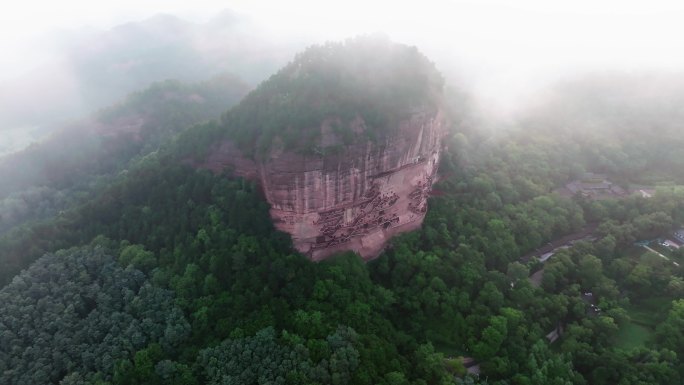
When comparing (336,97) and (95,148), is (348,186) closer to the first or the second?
(336,97)

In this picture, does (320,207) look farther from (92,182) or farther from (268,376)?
(92,182)

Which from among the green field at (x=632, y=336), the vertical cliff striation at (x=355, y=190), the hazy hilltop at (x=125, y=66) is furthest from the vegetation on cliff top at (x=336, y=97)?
the hazy hilltop at (x=125, y=66)

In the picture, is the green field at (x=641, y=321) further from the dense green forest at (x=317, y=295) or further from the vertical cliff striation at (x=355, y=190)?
the vertical cliff striation at (x=355, y=190)

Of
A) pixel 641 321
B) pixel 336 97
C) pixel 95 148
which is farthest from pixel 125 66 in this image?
pixel 641 321

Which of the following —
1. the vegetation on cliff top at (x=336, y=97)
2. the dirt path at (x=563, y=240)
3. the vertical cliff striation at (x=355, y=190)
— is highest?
the vegetation on cliff top at (x=336, y=97)

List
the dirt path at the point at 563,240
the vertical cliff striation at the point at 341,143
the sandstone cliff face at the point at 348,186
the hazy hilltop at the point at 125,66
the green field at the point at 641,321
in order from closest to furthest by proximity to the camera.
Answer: the sandstone cliff face at the point at 348,186, the vertical cliff striation at the point at 341,143, the green field at the point at 641,321, the dirt path at the point at 563,240, the hazy hilltop at the point at 125,66

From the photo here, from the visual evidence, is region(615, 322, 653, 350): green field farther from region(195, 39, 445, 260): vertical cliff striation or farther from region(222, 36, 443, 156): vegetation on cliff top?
region(222, 36, 443, 156): vegetation on cliff top

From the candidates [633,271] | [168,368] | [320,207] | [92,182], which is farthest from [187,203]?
[633,271]

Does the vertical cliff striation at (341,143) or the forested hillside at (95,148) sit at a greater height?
the vertical cliff striation at (341,143)
